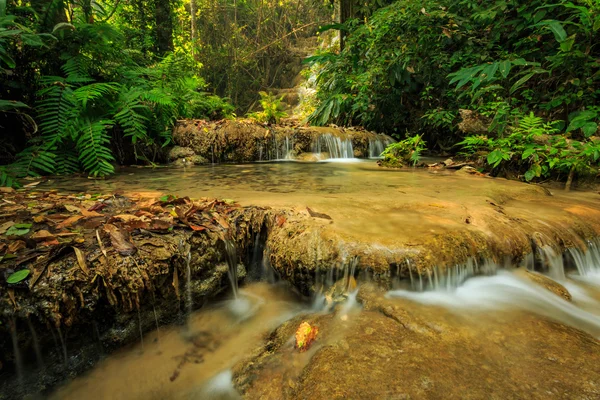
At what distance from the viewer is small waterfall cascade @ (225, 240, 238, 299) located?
88.7 inches

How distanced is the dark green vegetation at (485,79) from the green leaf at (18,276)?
17.4ft

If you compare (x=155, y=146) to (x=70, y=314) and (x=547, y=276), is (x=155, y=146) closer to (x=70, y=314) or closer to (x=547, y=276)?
(x=70, y=314)

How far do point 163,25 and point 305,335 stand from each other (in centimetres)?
915

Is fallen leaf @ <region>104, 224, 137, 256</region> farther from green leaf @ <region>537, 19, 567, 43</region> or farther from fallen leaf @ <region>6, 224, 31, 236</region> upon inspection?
green leaf @ <region>537, 19, 567, 43</region>

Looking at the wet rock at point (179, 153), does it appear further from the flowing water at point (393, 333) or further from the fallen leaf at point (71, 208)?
the fallen leaf at point (71, 208)

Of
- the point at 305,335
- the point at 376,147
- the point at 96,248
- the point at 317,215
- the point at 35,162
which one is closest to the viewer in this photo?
the point at 305,335

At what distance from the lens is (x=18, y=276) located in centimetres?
146

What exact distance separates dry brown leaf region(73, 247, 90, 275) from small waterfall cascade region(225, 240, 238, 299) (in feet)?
2.87

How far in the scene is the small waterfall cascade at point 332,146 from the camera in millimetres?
7395

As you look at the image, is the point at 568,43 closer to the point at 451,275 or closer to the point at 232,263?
the point at 451,275

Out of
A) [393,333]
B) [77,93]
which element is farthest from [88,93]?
[393,333]

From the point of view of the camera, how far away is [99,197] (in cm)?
279

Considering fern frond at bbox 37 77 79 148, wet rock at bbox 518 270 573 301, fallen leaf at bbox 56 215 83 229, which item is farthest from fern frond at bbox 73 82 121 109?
wet rock at bbox 518 270 573 301

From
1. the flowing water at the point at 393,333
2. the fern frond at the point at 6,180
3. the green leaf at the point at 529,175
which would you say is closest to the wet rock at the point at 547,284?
the flowing water at the point at 393,333
